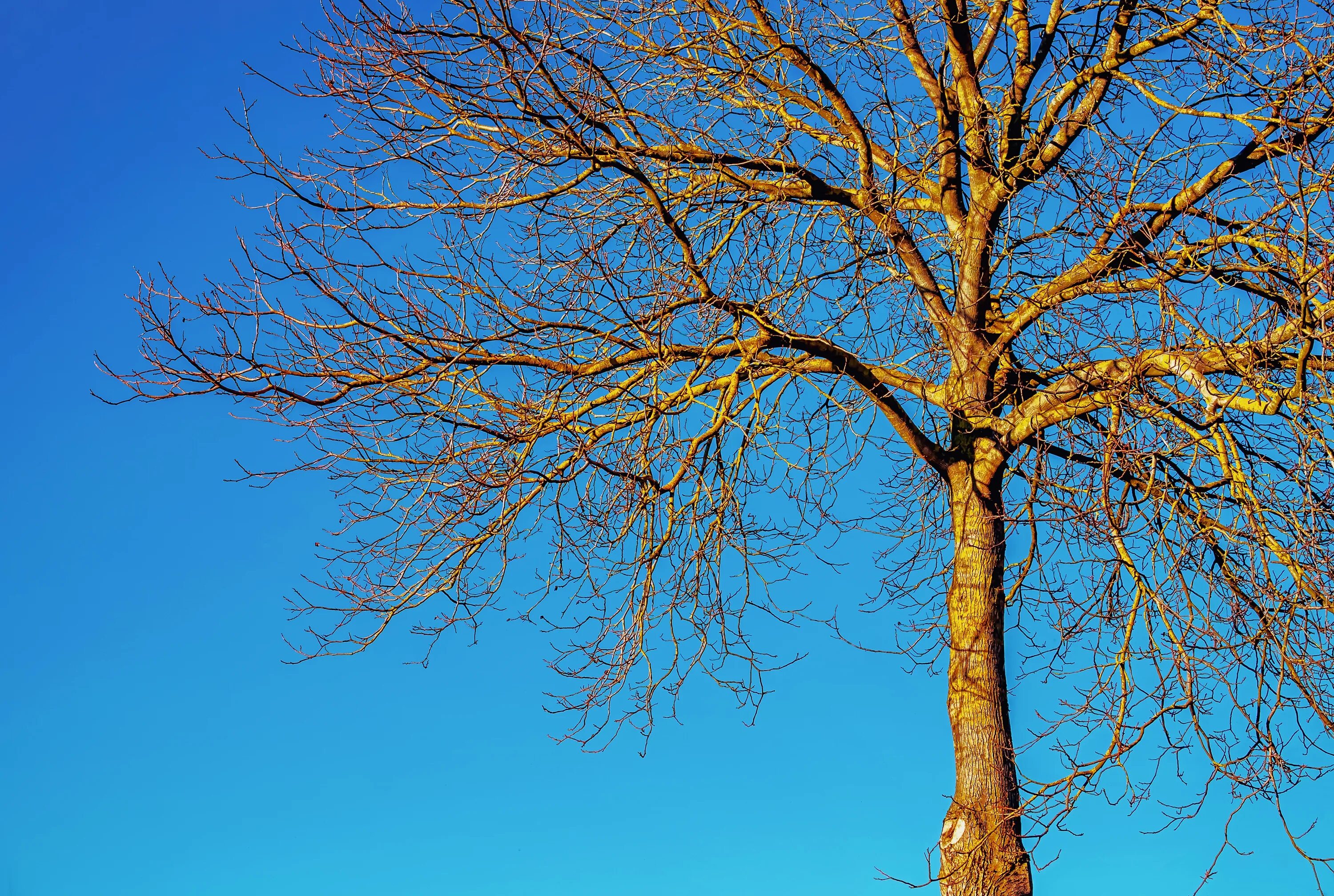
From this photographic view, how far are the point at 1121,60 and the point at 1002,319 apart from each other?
1716 millimetres

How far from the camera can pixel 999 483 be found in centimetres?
670

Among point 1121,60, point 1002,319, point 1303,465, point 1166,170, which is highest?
point 1121,60

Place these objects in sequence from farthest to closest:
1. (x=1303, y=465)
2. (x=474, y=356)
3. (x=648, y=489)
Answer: (x=648, y=489) → (x=474, y=356) → (x=1303, y=465)

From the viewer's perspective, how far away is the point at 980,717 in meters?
6.13

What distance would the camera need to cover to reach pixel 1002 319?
721cm

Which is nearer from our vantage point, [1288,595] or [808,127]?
[1288,595]

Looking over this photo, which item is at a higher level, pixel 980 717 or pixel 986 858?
pixel 980 717

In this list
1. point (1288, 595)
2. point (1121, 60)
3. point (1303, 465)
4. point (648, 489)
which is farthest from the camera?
point (1121, 60)

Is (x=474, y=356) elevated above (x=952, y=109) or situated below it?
below

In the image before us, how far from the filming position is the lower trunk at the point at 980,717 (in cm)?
574

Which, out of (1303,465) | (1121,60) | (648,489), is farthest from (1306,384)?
(648,489)

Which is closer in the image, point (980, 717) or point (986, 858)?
point (986, 858)

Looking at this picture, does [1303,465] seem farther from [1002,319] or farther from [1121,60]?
[1121,60]

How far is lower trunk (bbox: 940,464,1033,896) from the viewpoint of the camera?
5.74m
